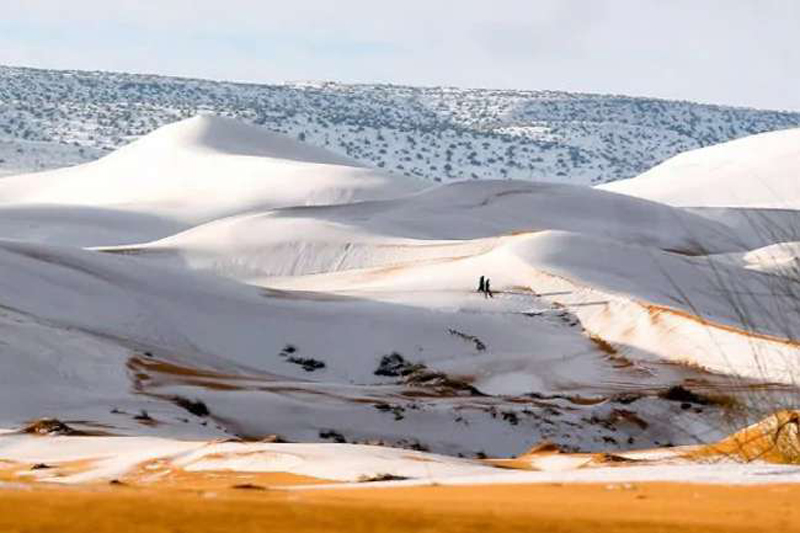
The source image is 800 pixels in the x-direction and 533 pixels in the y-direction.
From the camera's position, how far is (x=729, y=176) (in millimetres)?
100312

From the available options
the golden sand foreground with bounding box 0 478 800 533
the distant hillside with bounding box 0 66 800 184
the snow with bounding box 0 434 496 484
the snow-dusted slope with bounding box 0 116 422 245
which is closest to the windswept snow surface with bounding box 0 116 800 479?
the snow with bounding box 0 434 496 484

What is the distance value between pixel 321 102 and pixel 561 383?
15118cm

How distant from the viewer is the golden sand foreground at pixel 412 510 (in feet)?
13.1

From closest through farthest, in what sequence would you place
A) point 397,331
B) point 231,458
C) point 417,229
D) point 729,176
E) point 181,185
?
1. point 231,458
2. point 397,331
3. point 417,229
4. point 181,185
5. point 729,176

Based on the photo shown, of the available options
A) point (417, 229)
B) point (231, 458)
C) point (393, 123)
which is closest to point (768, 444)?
point (231, 458)

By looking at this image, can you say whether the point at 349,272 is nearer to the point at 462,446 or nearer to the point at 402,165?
the point at 462,446

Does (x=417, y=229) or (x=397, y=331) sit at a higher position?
(x=417, y=229)

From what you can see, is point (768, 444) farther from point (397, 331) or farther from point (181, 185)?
point (181, 185)

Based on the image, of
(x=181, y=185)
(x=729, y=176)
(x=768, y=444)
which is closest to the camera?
(x=768, y=444)

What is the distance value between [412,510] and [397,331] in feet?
91.4

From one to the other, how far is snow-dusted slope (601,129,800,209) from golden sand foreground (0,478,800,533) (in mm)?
80386

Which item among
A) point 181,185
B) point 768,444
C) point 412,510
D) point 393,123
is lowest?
point 768,444

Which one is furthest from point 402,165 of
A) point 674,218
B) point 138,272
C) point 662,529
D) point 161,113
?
point 662,529

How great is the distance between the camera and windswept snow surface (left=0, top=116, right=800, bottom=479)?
66.6 ft
